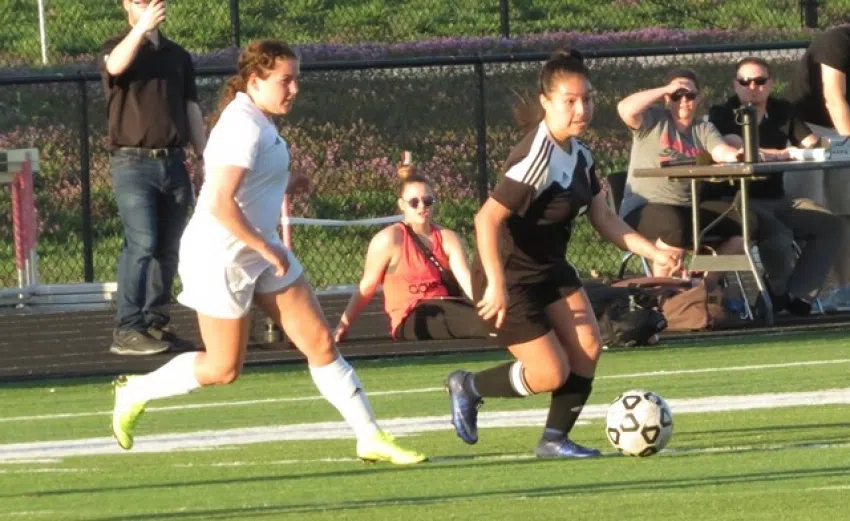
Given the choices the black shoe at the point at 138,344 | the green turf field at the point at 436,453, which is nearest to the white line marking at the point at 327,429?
the green turf field at the point at 436,453

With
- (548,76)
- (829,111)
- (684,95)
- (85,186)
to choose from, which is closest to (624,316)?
(684,95)

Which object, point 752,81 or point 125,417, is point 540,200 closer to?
point 125,417

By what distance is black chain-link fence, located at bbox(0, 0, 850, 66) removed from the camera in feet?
89.5

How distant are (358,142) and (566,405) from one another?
14.3m

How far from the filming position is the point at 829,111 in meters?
14.9

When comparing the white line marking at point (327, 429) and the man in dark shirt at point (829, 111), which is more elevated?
the man in dark shirt at point (829, 111)

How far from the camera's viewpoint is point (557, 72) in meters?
9.25

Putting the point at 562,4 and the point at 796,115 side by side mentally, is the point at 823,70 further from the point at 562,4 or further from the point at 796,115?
the point at 562,4

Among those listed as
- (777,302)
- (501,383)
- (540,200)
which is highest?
(540,200)

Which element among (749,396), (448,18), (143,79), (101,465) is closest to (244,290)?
(101,465)

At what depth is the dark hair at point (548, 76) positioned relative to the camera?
30.3 feet

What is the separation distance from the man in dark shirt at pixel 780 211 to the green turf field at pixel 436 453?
1.33 m

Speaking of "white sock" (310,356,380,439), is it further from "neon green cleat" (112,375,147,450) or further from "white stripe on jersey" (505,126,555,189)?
"white stripe on jersey" (505,126,555,189)

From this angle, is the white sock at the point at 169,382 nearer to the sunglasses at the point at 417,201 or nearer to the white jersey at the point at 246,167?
the white jersey at the point at 246,167
